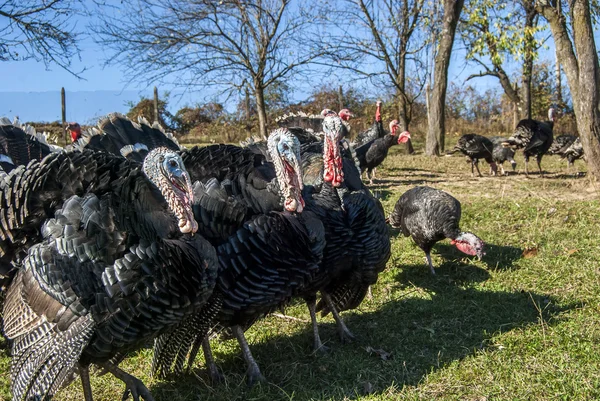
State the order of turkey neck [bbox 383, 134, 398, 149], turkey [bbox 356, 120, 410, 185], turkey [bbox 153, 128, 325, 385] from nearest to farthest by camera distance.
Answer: turkey [bbox 153, 128, 325, 385] < turkey [bbox 356, 120, 410, 185] < turkey neck [bbox 383, 134, 398, 149]

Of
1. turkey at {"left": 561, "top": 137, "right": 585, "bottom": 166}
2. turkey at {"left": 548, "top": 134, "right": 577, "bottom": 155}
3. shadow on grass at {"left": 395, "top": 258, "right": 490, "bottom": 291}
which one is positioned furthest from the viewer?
turkey at {"left": 548, "top": 134, "right": 577, "bottom": 155}

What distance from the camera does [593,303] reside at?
4.05 metres

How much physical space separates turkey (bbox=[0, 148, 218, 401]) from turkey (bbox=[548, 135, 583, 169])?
9.82 meters

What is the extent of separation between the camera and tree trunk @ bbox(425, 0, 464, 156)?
13055mm

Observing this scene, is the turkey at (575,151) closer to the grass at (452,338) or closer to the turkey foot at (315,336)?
the grass at (452,338)

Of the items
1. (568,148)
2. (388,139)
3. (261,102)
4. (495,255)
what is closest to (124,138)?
(495,255)

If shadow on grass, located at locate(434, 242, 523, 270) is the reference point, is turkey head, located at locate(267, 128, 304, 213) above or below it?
above

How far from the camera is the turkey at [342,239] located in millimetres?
3852

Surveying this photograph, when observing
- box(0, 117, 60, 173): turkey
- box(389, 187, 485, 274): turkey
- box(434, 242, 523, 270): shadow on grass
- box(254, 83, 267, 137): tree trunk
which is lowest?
box(434, 242, 523, 270): shadow on grass

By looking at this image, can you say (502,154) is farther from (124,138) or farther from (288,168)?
(124,138)

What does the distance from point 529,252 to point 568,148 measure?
6.72m

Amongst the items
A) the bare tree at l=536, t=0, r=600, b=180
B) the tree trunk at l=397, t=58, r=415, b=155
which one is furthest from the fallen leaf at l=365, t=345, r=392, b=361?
the tree trunk at l=397, t=58, r=415, b=155

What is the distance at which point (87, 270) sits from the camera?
9.22ft

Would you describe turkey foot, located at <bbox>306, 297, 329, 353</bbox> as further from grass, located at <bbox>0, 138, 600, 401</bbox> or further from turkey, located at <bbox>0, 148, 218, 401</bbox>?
turkey, located at <bbox>0, 148, 218, 401</bbox>
